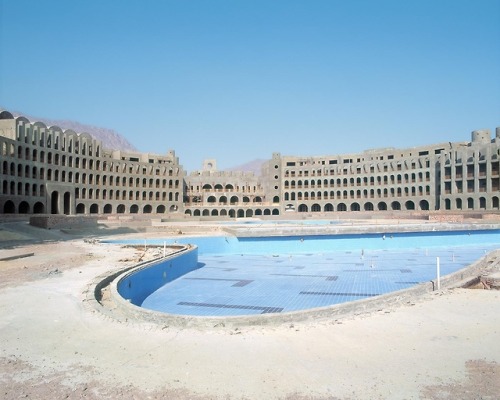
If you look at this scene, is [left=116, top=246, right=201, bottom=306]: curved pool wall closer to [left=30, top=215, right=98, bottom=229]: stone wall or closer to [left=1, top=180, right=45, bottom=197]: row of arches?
[left=30, top=215, right=98, bottom=229]: stone wall

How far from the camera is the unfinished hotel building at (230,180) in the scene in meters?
49.2

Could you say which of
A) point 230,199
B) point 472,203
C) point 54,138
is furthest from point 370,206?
point 54,138

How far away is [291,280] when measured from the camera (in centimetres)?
1645

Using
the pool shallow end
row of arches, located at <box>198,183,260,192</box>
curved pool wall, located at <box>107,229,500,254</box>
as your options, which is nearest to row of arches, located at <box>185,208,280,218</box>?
row of arches, located at <box>198,183,260,192</box>

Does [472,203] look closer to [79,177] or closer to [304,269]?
[304,269]

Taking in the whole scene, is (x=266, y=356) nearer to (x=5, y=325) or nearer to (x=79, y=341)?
(x=79, y=341)

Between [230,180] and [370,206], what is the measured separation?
2656 centimetres

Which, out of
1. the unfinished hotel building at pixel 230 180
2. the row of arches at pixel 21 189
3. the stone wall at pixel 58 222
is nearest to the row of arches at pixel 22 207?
the unfinished hotel building at pixel 230 180

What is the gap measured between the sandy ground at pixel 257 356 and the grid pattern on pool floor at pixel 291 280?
166 inches

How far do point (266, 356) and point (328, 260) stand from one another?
16.5 m

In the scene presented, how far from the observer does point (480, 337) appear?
22.6 feet

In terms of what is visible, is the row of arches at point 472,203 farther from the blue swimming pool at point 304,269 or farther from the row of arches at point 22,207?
the row of arches at point 22,207

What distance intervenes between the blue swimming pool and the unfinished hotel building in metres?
23.5

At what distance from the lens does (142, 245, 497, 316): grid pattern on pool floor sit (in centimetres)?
1264
